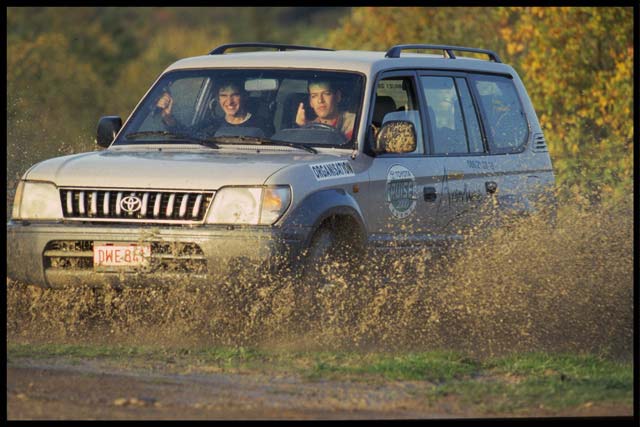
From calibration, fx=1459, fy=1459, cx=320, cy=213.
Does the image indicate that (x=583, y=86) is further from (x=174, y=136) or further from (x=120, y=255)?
(x=120, y=255)

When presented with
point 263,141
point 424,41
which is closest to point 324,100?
point 263,141

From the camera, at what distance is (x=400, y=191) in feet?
31.3

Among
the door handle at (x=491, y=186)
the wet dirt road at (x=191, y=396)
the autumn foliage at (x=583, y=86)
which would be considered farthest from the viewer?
the autumn foliage at (x=583, y=86)

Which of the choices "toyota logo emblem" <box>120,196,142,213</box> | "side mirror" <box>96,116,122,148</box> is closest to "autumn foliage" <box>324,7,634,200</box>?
"side mirror" <box>96,116,122,148</box>

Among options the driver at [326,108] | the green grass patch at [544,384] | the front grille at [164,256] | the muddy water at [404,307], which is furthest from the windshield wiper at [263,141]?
the green grass patch at [544,384]

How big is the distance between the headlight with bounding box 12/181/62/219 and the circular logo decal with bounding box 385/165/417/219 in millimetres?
2118

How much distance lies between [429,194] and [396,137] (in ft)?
1.89

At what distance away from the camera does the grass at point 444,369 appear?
7.12 m

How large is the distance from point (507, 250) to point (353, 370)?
2170mm

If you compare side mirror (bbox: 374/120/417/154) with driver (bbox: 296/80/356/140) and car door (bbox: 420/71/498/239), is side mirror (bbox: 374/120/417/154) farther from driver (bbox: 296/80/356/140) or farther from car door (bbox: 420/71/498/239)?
car door (bbox: 420/71/498/239)

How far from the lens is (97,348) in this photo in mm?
8328

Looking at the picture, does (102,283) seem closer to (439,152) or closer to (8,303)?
(8,303)

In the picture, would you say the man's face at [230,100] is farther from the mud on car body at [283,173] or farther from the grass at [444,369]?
the grass at [444,369]

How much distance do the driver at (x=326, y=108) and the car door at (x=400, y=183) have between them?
0.58 feet
